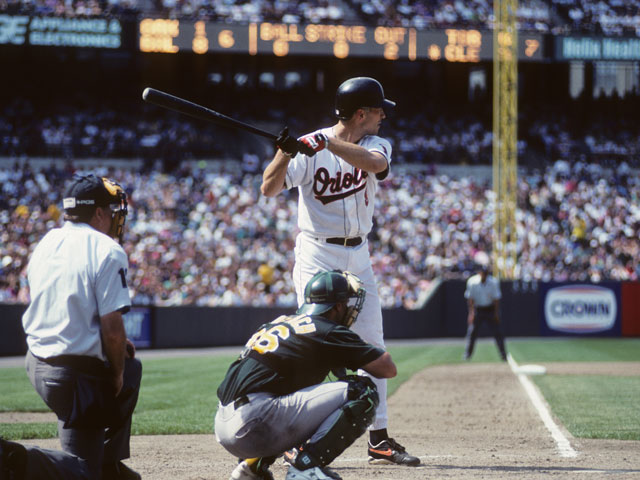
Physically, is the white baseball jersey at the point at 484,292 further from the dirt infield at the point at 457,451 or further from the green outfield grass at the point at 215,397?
the dirt infield at the point at 457,451

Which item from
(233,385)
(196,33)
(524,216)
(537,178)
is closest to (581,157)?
(537,178)

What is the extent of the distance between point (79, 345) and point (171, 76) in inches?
1408

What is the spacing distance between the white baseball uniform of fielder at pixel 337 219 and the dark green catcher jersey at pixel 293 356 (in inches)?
52.6

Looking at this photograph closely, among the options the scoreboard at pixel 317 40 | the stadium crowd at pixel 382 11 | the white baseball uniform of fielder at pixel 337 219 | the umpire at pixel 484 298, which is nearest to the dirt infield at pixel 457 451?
the white baseball uniform of fielder at pixel 337 219

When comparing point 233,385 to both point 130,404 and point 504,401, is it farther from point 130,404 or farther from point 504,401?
point 504,401

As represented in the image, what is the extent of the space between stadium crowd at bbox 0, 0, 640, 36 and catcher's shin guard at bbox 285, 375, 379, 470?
29808mm

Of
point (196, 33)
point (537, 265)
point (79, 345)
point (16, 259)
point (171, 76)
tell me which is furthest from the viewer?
point (171, 76)

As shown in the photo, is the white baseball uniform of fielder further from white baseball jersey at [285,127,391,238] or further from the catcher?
the catcher

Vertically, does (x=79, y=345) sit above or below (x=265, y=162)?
Answer: below

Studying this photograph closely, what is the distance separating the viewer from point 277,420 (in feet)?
16.0

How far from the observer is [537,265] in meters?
29.8

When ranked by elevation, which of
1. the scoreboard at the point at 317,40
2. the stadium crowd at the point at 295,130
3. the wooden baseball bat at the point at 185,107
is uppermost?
the scoreboard at the point at 317,40

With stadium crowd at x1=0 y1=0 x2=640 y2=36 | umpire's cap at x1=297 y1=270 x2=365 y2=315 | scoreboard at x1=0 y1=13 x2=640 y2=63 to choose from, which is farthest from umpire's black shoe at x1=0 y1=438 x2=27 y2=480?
stadium crowd at x1=0 y1=0 x2=640 y2=36

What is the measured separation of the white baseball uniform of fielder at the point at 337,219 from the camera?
630cm
